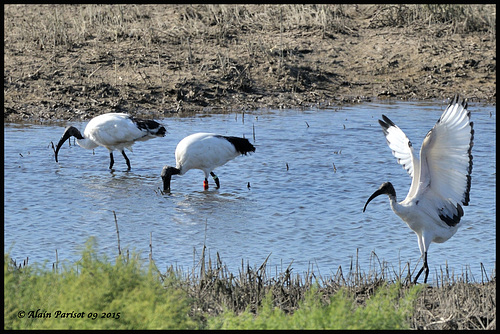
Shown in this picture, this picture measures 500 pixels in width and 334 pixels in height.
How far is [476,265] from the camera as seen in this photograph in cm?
652

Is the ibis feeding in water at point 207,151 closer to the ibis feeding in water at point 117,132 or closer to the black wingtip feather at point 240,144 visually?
the black wingtip feather at point 240,144

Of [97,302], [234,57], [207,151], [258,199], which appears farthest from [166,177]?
[97,302]

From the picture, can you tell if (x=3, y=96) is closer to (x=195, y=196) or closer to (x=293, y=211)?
(x=195, y=196)

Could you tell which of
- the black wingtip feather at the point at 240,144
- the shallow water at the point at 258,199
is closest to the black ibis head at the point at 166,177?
the shallow water at the point at 258,199

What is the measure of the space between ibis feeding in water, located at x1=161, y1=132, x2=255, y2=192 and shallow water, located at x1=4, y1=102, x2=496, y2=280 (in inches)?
10.2

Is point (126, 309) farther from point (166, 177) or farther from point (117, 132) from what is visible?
point (117, 132)

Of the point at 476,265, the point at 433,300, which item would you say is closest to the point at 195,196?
the point at 476,265

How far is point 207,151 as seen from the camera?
9.73m

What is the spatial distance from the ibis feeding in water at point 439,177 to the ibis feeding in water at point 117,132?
4.67m

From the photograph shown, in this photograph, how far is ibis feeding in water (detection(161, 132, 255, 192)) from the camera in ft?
31.9

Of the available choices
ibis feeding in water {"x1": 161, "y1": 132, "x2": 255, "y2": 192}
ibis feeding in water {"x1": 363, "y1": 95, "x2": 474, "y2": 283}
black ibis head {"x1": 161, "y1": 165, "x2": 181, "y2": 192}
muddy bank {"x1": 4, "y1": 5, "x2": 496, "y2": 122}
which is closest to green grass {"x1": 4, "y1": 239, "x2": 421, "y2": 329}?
ibis feeding in water {"x1": 363, "y1": 95, "x2": 474, "y2": 283}

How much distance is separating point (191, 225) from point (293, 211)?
3.60 feet

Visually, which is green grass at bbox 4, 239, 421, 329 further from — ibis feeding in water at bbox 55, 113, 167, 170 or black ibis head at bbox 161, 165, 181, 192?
ibis feeding in water at bbox 55, 113, 167, 170

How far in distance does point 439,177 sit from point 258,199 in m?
3.04
